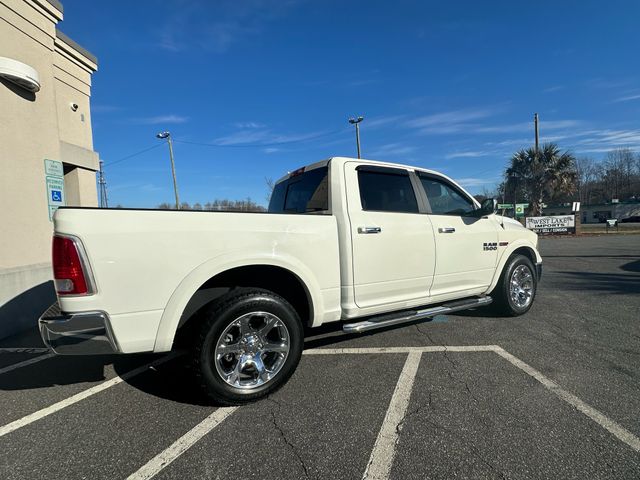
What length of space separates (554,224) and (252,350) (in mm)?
25392

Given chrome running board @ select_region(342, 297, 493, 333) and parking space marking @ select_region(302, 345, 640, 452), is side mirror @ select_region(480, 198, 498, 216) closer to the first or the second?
chrome running board @ select_region(342, 297, 493, 333)

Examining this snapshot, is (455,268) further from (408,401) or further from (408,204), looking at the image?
(408,401)

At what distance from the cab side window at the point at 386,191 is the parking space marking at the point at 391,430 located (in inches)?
65.5

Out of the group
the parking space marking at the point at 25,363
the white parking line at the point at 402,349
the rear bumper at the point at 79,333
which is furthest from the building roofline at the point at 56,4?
the white parking line at the point at 402,349

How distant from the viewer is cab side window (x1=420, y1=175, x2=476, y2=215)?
430cm

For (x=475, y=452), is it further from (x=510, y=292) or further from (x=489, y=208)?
(x=510, y=292)

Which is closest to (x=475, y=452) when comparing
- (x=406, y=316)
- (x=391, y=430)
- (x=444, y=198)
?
(x=391, y=430)

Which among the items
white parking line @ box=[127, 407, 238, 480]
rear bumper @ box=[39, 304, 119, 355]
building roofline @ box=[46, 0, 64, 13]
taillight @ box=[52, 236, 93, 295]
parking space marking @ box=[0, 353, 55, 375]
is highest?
building roofline @ box=[46, 0, 64, 13]

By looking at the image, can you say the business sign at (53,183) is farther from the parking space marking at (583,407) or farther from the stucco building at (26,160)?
the parking space marking at (583,407)

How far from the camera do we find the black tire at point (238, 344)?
2.68m

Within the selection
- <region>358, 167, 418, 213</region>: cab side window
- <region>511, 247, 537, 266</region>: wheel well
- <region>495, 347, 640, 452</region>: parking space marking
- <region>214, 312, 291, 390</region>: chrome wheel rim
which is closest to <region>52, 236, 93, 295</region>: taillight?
<region>214, 312, 291, 390</region>: chrome wheel rim

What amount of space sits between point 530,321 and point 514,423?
2.82m

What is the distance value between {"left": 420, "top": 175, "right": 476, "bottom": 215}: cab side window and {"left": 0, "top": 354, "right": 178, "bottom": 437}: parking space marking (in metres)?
3.46

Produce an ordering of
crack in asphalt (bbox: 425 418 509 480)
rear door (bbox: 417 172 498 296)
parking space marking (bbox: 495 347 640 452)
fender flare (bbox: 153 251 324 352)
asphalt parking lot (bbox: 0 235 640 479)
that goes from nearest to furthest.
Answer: crack in asphalt (bbox: 425 418 509 480)
asphalt parking lot (bbox: 0 235 640 479)
parking space marking (bbox: 495 347 640 452)
fender flare (bbox: 153 251 324 352)
rear door (bbox: 417 172 498 296)
